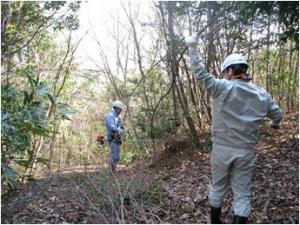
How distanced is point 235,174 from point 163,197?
1573 mm

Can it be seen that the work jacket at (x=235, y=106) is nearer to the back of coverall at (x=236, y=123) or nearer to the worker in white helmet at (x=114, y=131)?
the back of coverall at (x=236, y=123)

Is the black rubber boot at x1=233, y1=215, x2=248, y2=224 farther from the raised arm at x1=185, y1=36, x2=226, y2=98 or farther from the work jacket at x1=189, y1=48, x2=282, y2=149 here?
the raised arm at x1=185, y1=36, x2=226, y2=98

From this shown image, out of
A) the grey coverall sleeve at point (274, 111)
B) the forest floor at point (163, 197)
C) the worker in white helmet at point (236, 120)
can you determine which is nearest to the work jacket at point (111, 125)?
the forest floor at point (163, 197)

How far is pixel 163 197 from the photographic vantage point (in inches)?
179

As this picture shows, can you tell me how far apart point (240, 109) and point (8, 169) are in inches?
85.6

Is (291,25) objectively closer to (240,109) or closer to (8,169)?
(240,109)

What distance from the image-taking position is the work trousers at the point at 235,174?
310 cm

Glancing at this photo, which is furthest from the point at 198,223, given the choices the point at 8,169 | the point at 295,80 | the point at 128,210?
the point at 295,80

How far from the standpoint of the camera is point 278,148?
5867 millimetres

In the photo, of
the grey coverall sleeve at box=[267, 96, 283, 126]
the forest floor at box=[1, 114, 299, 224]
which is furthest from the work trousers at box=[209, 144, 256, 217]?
the forest floor at box=[1, 114, 299, 224]

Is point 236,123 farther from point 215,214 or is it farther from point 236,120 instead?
point 215,214

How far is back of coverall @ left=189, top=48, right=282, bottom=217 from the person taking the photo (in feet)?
10.1

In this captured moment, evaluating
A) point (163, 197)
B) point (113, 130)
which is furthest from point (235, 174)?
point (113, 130)

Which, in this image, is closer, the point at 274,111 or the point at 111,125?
the point at 274,111
